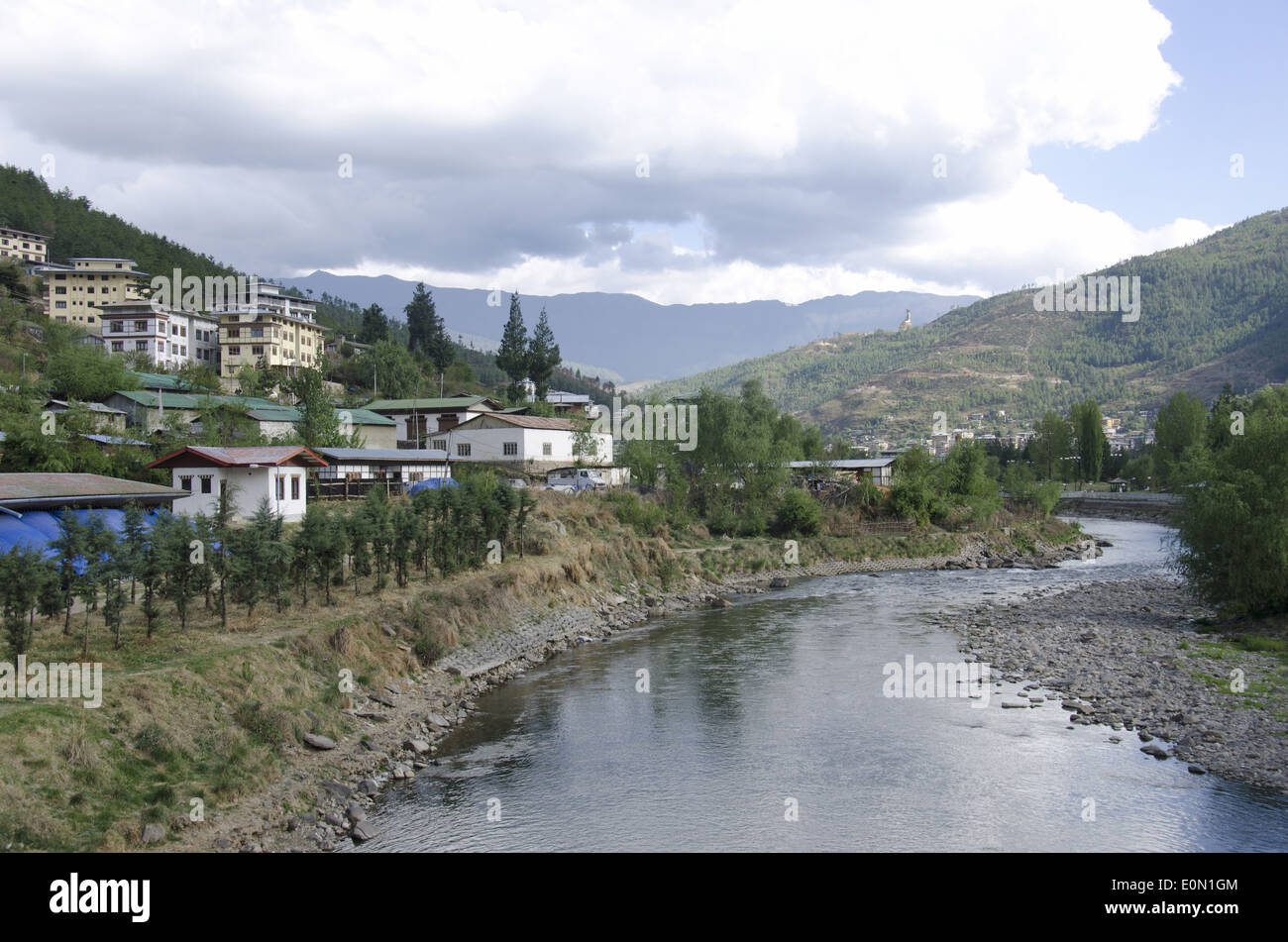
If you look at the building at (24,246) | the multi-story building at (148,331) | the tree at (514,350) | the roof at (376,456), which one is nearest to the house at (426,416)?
the roof at (376,456)

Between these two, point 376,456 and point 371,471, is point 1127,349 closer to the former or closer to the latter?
point 376,456

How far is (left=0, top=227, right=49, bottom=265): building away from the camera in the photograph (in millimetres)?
81475

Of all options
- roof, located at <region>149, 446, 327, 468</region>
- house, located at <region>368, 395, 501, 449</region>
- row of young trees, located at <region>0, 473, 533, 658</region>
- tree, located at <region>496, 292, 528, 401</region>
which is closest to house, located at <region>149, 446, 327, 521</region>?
roof, located at <region>149, 446, 327, 468</region>

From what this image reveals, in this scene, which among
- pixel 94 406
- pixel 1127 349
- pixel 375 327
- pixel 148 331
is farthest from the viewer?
pixel 1127 349

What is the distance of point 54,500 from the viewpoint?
21219mm

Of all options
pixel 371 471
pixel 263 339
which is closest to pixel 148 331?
pixel 263 339

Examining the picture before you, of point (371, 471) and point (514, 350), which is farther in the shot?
point (514, 350)

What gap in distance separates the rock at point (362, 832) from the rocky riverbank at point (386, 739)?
2cm

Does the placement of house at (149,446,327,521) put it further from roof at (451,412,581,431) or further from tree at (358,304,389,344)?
tree at (358,304,389,344)

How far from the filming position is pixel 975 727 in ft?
58.5

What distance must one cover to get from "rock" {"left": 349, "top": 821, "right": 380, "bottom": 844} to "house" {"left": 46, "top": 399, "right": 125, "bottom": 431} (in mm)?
30697

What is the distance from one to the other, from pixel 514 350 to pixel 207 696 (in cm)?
5603
